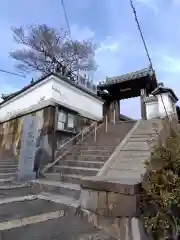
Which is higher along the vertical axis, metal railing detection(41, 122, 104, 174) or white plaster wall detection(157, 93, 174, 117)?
white plaster wall detection(157, 93, 174, 117)

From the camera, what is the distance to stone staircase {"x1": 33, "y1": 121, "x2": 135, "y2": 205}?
5.36m

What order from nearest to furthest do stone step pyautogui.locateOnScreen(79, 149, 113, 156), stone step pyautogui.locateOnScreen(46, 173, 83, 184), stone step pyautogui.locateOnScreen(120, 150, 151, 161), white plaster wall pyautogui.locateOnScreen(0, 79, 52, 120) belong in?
stone step pyautogui.locateOnScreen(120, 150, 151, 161) → stone step pyautogui.locateOnScreen(46, 173, 83, 184) → stone step pyautogui.locateOnScreen(79, 149, 113, 156) → white plaster wall pyautogui.locateOnScreen(0, 79, 52, 120)

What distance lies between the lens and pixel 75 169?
23.3ft

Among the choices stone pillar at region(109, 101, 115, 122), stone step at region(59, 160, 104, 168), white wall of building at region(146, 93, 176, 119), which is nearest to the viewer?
stone step at region(59, 160, 104, 168)

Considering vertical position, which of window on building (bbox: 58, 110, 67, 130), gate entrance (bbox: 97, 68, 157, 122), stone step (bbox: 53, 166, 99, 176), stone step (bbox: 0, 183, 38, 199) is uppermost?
gate entrance (bbox: 97, 68, 157, 122)

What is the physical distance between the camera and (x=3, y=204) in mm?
4406

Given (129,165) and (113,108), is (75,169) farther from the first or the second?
(113,108)

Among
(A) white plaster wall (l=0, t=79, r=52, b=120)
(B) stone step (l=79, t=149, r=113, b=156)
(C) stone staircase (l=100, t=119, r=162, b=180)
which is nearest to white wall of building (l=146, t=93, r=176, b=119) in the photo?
(C) stone staircase (l=100, t=119, r=162, b=180)

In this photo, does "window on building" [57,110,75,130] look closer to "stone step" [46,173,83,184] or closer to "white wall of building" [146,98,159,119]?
"stone step" [46,173,83,184]

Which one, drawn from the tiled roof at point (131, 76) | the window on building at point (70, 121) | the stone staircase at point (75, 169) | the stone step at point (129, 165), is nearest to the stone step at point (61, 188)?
the stone staircase at point (75, 169)

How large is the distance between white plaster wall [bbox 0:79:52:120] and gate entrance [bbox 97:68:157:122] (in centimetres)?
816

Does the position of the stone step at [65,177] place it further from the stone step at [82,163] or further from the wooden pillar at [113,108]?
the wooden pillar at [113,108]

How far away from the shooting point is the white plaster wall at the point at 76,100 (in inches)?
454

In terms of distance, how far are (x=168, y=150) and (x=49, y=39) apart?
21.3 m
